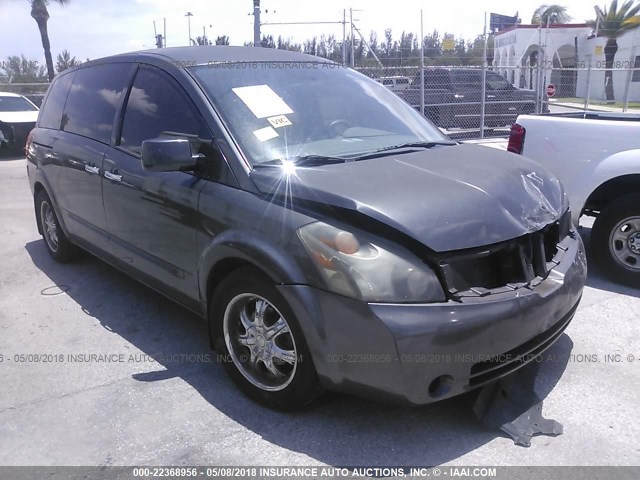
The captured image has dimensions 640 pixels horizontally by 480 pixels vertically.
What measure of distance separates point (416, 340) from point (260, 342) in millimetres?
949

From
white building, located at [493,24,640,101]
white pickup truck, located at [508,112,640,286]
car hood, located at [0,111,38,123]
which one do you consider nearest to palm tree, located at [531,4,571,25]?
white building, located at [493,24,640,101]

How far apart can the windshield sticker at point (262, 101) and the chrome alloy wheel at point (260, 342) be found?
3.66 ft

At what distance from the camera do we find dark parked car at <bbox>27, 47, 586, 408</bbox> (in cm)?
260

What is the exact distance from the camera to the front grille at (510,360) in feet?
8.85

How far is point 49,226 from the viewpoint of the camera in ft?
18.9

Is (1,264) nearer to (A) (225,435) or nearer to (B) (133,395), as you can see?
(B) (133,395)

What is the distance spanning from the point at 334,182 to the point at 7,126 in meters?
14.1

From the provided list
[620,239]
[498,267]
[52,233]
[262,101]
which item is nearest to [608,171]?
[620,239]

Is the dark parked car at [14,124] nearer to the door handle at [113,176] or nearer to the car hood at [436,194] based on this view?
the door handle at [113,176]

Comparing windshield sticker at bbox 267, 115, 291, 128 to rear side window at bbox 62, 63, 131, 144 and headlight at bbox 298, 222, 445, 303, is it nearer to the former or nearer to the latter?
headlight at bbox 298, 222, 445, 303

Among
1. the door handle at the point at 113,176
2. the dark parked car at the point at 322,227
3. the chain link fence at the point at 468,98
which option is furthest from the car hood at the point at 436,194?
the chain link fence at the point at 468,98

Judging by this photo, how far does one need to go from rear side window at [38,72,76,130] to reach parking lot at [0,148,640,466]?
6.16ft

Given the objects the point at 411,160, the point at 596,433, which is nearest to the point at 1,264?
the point at 411,160

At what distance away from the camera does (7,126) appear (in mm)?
14414
